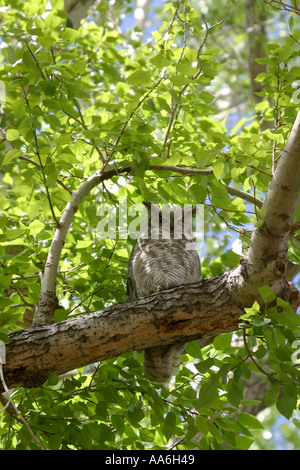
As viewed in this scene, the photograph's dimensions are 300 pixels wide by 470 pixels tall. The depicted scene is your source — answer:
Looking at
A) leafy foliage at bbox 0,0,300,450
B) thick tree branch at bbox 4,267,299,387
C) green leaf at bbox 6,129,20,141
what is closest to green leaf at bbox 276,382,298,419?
leafy foliage at bbox 0,0,300,450

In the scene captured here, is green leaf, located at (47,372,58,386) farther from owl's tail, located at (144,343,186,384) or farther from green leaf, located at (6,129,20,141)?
green leaf, located at (6,129,20,141)

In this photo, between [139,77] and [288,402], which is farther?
[139,77]

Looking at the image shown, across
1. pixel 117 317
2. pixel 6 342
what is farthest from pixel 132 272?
pixel 6 342

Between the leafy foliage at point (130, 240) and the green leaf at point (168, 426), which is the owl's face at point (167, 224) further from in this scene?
the green leaf at point (168, 426)

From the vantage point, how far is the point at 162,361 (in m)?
2.69

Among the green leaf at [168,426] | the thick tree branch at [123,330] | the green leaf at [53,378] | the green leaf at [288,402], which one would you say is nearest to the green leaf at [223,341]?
the thick tree branch at [123,330]

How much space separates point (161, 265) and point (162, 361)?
50cm

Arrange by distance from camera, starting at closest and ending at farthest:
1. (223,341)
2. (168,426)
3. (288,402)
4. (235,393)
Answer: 1. (288,402)
2. (235,393)
3. (223,341)
4. (168,426)

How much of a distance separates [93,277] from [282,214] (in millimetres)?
1162

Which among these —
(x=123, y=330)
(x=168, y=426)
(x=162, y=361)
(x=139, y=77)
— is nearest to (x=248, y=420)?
(x=168, y=426)

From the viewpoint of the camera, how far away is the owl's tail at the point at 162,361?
8.71 ft

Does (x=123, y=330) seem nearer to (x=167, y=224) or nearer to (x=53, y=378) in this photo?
(x=53, y=378)
